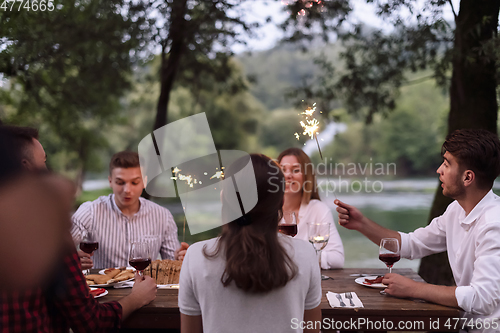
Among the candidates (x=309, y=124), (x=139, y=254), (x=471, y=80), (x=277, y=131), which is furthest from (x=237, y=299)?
(x=277, y=131)

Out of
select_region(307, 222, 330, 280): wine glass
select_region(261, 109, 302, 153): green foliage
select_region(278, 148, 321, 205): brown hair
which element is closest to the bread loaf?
select_region(307, 222, 330, 280): wine glass

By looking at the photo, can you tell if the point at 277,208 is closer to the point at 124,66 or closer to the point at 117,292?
the point at 117,292

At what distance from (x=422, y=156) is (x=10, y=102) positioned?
126ft

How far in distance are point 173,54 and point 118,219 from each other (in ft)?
11.5

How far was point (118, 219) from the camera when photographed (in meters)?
3.18

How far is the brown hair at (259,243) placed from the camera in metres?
1.47

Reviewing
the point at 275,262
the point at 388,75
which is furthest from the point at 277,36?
the point at 275,262

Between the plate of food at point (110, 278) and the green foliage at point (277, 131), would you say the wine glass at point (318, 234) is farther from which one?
the green foliage at point (277, 131)

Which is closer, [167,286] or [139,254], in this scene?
[139,254]

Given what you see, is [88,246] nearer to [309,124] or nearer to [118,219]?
[118,219]

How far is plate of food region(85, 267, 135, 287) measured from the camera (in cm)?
237

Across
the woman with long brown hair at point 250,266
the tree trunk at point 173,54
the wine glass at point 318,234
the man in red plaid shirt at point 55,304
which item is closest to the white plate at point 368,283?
the wine glass at point 318,234

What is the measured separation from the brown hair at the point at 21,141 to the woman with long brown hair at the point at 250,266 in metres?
0.72

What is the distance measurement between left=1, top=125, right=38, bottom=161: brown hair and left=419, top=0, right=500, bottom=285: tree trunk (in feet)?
13.2
